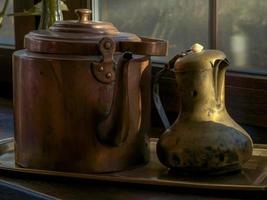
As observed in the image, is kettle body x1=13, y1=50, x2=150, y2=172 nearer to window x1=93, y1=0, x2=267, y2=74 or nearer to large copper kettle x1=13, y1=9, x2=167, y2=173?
large copper kettle x1=13, y1=9, x2=167, y2=173

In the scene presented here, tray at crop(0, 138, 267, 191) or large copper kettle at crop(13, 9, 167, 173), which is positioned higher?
large copper kettle at crop(13, 9, 167, 173)

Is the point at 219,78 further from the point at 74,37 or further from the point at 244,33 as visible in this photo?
the point at 244,33

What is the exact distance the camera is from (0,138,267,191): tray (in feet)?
2.67

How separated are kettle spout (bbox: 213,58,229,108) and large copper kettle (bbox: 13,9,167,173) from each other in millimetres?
87

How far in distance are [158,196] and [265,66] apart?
17.9 inches

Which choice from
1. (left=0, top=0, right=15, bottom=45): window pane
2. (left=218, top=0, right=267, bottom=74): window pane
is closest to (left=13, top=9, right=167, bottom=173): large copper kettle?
(left=218, top=0, right=267, bottom=74): window pane

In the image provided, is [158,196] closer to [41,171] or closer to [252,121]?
[41,171]

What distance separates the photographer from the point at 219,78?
883 millimetres

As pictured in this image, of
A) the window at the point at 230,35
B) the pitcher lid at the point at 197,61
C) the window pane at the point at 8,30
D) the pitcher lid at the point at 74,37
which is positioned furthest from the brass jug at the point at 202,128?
the window pane at the point at 8,30

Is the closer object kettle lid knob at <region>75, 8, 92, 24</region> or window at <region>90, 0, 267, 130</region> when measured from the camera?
kettle lid knob at <region>75, 8, 92, 24</region>

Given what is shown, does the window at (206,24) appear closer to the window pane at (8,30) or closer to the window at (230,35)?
the window at (230,35)

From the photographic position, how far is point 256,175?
860mm

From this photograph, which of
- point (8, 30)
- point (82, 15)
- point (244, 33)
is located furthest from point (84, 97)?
point (8, 30)

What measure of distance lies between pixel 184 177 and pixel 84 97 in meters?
0.17
